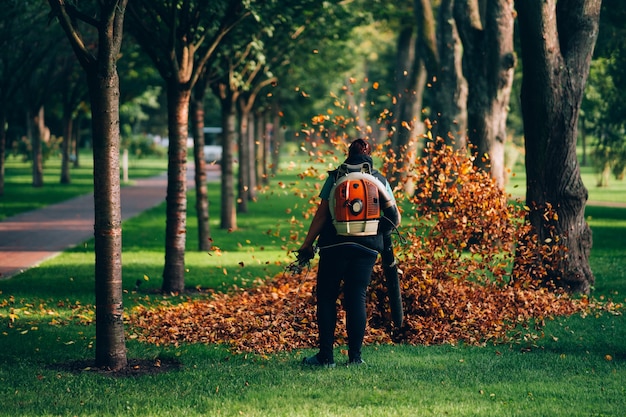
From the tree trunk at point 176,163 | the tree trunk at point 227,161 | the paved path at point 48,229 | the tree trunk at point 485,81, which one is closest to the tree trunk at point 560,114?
the tree trunk at point 485,81

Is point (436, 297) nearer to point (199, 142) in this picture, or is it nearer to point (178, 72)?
point (178, 72)

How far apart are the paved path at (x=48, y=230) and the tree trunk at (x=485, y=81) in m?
8.10

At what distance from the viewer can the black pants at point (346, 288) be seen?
7.71 m

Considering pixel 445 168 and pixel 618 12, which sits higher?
pixel 618 12

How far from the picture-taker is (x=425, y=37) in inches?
878

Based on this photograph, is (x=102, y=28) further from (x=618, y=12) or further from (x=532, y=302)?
(x=618, y=12)

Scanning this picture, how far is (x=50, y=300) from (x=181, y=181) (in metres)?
2.23

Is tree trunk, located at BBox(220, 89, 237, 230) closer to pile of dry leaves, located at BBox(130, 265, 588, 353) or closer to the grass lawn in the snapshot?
the grass lawn

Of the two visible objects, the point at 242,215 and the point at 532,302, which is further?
the point at 242,215

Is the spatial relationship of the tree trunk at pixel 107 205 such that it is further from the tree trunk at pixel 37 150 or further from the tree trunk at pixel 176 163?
the tree trunk at pixel 37 150

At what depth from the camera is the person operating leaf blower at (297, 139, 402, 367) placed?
24.8 ft

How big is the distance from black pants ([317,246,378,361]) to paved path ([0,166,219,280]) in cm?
784

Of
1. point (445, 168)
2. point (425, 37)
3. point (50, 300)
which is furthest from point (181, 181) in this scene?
point (425, 37)

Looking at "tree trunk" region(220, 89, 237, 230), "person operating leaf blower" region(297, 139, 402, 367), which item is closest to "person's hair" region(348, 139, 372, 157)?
"person operating leaf blower" region(297, 139, 402, 367)
